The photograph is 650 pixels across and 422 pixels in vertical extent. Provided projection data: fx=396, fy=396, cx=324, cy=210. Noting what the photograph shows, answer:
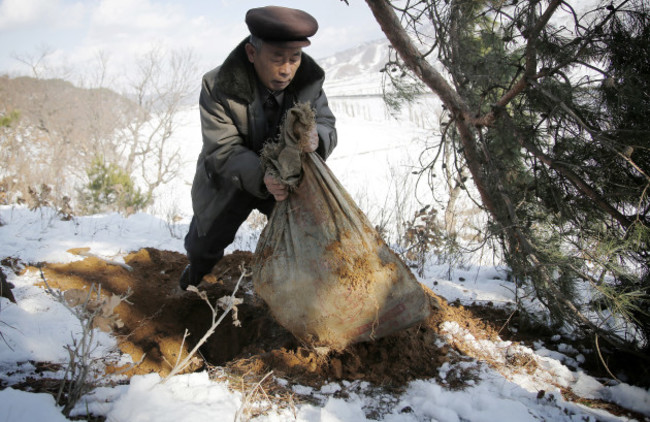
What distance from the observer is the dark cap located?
1.79 m

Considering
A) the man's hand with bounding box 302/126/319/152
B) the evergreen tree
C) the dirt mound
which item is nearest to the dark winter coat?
the man's hand with bounding box 302/126/319/152

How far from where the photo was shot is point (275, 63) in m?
1.92

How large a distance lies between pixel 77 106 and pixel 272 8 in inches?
834

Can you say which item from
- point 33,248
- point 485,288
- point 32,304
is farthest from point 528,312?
point 33,248

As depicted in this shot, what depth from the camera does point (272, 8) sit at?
1889 mm

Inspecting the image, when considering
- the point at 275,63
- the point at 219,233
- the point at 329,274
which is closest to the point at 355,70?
the point at 219,233

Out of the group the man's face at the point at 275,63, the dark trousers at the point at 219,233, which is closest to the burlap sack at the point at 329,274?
the man's face at the point at 275,63

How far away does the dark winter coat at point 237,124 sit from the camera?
1939mm

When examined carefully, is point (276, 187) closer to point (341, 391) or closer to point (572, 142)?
point (341, 391)

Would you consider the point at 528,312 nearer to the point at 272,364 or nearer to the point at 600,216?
the point at 600,216

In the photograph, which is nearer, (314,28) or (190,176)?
(314,28)

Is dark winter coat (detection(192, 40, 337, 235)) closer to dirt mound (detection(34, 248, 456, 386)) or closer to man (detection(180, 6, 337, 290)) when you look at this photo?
man (detection(180, 6, 337, 290))

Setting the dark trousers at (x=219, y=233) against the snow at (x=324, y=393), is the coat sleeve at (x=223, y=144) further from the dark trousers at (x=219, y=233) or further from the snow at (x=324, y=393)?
the snow at (x=324, y=393)

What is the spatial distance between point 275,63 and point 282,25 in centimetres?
19
